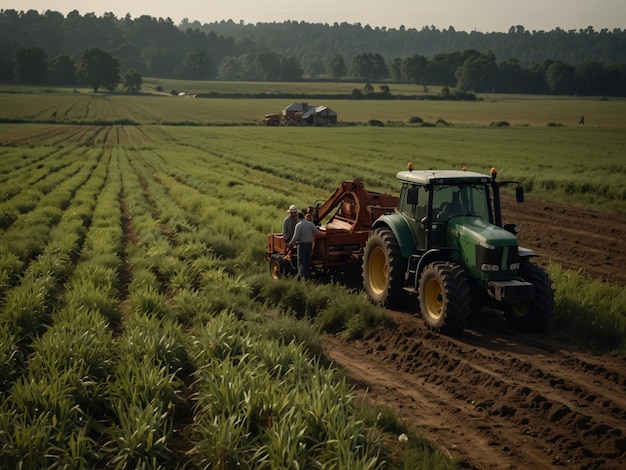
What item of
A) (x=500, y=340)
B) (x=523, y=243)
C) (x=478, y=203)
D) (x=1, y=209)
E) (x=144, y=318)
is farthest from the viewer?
(x=1, y=209)

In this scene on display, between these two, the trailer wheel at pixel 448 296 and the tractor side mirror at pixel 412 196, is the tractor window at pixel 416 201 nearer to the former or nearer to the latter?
the tractor side mirror at pixel 412 196

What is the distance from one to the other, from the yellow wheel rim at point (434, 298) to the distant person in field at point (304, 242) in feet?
9.71

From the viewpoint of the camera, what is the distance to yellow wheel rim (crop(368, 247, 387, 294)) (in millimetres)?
10927

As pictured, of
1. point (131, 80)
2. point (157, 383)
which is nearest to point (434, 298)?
point (157, 383)

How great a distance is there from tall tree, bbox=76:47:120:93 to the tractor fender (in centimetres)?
13327

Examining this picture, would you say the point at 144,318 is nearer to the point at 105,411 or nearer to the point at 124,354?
the point at 124,354

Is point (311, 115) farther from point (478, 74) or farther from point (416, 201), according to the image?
point (478, 74)

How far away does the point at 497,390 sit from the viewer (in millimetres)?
7184

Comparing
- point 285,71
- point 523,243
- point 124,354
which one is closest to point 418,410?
point 124,354

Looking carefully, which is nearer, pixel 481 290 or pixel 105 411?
pixel 105 411

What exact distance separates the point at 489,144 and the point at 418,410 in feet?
141

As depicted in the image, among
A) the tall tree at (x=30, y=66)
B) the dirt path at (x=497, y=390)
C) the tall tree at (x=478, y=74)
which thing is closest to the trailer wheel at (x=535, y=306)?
the dirt path at (x=497, y=390)

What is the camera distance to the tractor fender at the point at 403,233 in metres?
10.1

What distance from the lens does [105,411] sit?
20.2ft
